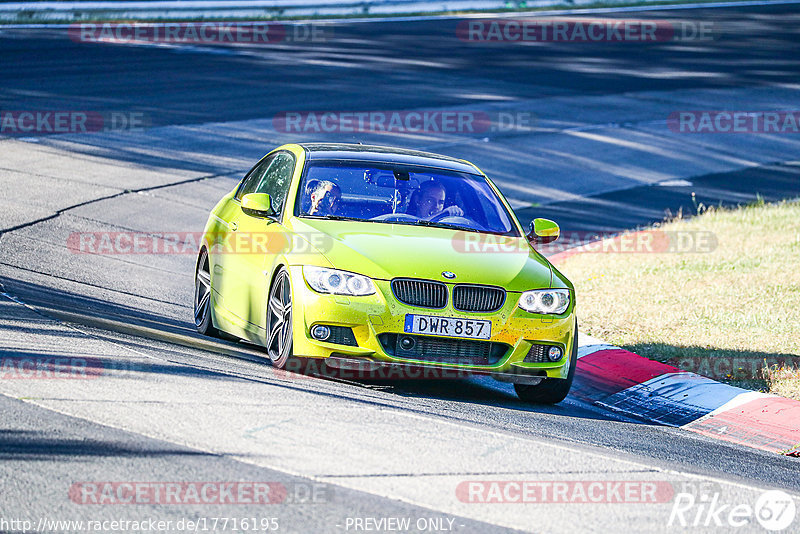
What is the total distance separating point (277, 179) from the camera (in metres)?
9.42

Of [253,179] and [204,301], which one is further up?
[253,179]

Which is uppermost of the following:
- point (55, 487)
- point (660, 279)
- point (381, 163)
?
point (381, 163)

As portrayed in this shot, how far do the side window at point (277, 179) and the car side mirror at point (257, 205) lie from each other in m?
0.18

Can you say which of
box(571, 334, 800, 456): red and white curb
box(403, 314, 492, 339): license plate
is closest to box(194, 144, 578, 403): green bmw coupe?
→ box(403, 314, 492, 339): license plate

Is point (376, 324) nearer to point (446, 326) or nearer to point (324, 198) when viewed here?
point (446, 326)

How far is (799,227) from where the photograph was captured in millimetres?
15742

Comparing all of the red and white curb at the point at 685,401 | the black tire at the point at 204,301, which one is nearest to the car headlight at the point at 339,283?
the black tire at the point at 204,301

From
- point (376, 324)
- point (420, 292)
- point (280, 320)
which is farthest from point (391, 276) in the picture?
point (280, 320)

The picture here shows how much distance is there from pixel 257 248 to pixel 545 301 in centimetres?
215

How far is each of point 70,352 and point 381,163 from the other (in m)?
2.96

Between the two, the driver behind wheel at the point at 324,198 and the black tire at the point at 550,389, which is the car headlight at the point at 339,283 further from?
the black tire at the point at 550,389

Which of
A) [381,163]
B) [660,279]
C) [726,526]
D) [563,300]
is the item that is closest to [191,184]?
[660,279]

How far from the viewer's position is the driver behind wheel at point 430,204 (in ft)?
29.2

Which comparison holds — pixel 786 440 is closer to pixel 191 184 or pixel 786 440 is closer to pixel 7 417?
pixel 7 417
